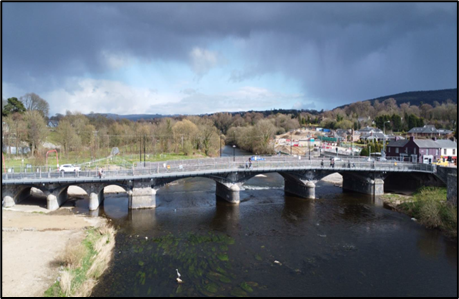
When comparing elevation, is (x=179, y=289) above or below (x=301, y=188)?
below

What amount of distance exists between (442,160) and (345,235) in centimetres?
4133

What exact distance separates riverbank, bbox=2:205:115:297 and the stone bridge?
146 inches

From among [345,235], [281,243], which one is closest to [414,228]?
[345,235]

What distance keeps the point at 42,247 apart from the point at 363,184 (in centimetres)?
5254

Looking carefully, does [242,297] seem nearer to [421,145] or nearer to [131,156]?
[421,145]

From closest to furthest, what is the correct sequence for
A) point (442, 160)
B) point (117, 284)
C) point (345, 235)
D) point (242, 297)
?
point (242, 297)
point (117, 284)
point (345, 235)
point (442, 160)

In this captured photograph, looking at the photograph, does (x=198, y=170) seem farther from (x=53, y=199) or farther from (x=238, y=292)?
(x=238, y=292)

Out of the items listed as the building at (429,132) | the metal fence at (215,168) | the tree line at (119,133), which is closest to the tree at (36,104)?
the tree line at (119,133)

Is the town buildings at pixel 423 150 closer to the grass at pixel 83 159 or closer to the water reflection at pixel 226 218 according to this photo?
the water reflection at pixel 226 218

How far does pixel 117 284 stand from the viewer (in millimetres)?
26375

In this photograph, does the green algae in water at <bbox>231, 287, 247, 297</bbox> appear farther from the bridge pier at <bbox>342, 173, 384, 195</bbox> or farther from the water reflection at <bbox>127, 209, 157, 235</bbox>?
the bridge pier at <bbox>342, 173, 384, 195</bbox>

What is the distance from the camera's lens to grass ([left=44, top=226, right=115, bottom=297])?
2411 cm

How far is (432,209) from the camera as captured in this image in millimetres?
41469

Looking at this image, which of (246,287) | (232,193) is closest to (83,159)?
(232,193)
